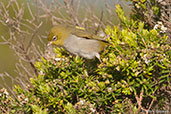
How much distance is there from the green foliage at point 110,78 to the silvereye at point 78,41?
113 mm

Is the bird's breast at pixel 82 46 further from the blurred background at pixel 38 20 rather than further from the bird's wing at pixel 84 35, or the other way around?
the blurred background at pixel 38 20

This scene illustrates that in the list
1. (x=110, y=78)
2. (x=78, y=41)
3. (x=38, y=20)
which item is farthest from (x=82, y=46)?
(x=38, y=20)

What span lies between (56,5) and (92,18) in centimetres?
88

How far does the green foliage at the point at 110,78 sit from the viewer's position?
12.0 feet

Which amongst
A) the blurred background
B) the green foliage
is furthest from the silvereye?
the blurred background

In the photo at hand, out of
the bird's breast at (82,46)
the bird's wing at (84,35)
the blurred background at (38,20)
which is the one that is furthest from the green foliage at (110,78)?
the blurred background at (38,20)

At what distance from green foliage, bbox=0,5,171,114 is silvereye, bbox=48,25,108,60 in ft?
Result: 0.37

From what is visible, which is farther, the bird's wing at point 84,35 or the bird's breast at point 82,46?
the bird's wing at point 84,35

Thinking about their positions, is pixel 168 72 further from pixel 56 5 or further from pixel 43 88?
pixel 56 5

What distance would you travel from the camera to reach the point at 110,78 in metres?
3.93

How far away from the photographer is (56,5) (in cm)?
612

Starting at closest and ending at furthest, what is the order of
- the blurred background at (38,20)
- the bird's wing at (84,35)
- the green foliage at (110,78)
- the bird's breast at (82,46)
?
the green foliage at (110,78), the bird's breast at (82,46), the bird's wing at (84,35), the blurred background at (38,20)

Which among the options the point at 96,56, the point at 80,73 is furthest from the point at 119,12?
the point at 80,73

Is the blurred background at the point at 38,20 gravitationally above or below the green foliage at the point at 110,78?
above
